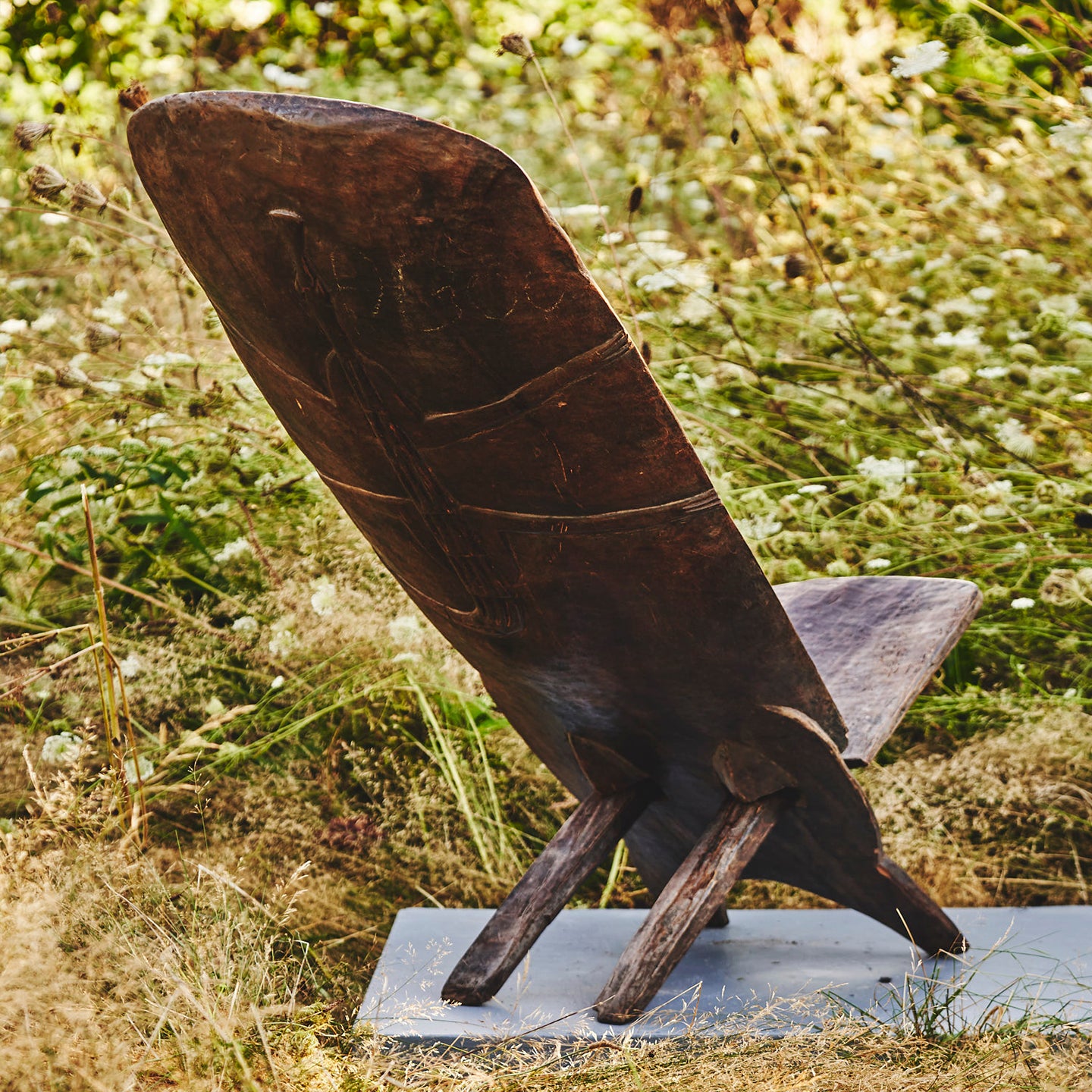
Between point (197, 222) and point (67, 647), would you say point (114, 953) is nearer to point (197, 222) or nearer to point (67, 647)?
point (197, 222)

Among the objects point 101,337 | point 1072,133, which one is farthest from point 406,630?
point 1072,133

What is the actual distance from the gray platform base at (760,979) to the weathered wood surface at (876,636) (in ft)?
1.17

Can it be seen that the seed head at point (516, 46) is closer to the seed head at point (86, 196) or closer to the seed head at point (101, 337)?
the seed head at point (86, 196)

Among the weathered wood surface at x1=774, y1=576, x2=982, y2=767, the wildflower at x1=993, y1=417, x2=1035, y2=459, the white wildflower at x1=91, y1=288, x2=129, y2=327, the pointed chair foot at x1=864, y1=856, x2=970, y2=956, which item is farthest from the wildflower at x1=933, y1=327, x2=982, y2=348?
the white wildflower at x1=91, y1=288, x2=129, y2=327

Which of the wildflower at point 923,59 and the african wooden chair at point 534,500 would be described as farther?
the wildflower at point 923,59

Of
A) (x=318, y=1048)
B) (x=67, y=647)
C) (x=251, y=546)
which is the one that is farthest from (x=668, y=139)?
(x=318, y=1048)

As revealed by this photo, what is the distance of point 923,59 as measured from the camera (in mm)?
2453

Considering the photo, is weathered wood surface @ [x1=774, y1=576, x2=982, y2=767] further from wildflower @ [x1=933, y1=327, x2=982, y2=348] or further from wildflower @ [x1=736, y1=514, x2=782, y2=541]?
wildflower @ [x1=933, y1=327, x2=982, y2=348]

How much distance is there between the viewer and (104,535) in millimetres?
2686

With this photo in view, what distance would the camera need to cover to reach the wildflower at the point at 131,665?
7.49 ft

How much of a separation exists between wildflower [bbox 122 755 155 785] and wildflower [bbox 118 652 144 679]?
0.18 m

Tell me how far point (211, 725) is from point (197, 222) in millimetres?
1072

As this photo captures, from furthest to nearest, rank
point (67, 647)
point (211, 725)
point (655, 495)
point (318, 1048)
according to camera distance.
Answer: point (67, 647) → point (211, 725) → point (318, 1048) → point (655, 495)

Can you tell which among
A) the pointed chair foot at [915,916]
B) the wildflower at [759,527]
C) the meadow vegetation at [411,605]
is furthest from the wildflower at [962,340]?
the pointed chair foot at [915,916]
